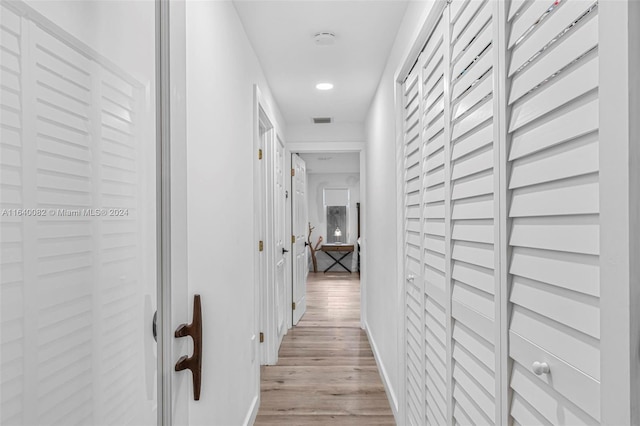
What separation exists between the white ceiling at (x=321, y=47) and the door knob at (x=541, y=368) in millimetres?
1910

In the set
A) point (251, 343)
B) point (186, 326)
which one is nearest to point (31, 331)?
point (186, 326)

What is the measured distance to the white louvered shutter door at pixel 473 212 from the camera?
1.15m

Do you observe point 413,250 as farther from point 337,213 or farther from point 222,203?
point 337,213

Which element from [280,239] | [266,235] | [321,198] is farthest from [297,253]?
[321,198]

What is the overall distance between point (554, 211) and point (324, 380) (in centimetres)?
282

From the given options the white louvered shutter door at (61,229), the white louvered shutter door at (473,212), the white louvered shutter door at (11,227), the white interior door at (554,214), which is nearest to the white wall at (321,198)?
the white louvered shutter door at (473,212)

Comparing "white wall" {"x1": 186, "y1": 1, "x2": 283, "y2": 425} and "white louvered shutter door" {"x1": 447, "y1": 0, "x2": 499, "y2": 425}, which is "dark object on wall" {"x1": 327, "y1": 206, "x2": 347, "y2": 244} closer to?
"white wall" {"x1": 186, "y1": 1, "x2": 283, "y2": 425}

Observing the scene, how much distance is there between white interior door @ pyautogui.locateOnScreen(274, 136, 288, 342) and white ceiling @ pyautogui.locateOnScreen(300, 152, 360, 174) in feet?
10.0

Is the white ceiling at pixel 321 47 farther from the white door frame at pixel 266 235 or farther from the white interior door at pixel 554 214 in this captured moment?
the white interior door at pixel 554 214

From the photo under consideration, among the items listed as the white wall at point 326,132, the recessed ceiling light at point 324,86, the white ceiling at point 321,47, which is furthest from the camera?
the white wall at point 326,132

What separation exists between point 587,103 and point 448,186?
0.77 meters

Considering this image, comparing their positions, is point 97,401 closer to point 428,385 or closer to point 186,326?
point 186,326

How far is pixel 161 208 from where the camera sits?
0.99 meters

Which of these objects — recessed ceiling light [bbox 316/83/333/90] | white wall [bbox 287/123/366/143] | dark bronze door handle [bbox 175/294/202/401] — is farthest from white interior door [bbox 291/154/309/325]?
dark bronze door handle [bbox 175/294/202/401]
